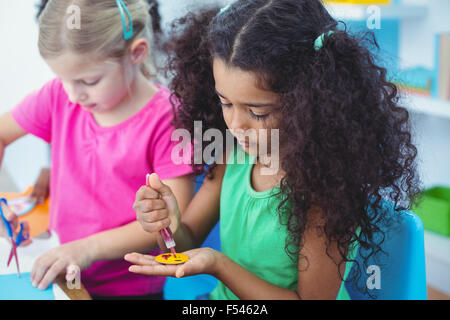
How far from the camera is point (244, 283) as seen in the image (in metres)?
0.62

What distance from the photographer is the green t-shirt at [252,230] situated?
2.18 feet

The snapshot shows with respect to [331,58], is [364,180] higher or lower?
lower

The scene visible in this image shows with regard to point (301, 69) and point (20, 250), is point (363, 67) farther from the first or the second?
point (20, 250)

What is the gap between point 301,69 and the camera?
21.4 inches

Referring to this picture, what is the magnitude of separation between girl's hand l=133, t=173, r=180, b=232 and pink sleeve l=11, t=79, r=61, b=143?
373mm

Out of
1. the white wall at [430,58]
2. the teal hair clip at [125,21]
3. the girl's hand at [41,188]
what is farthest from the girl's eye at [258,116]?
the white wall at [430,58]

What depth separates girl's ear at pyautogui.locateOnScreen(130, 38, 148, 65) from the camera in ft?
2.43

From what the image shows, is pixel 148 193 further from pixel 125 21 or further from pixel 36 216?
pixel 36 216

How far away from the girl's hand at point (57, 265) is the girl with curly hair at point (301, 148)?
15 cm

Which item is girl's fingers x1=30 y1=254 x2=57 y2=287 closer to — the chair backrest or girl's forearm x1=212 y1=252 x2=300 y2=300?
girl's forearm x1=212 y1=252 x2=300 y2=300

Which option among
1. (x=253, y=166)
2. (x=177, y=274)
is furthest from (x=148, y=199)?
(x=253, y=166)

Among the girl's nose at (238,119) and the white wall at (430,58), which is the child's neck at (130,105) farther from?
the white wall at (430,58)

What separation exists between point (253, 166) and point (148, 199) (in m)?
0.21

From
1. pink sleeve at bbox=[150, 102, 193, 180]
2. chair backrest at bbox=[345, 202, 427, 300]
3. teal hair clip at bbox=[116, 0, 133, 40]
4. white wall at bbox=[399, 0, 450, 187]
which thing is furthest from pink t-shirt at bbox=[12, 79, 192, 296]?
white wall at bbox=[399, 0, 450, 187]
